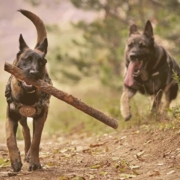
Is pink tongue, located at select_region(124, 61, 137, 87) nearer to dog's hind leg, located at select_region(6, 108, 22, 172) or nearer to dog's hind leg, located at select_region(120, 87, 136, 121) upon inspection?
dog's hind leg, located at select_region(120, 87, 136, 121)

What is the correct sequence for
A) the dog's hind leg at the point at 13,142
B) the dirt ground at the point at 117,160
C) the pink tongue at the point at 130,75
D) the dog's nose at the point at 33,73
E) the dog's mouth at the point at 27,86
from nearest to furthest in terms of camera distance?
the dirt ground at the point at 117,160 → the dog's nose at the point at 33,73 → the dog's mouth at the point at 27,86 → the dog's hind leg at the point at 13,142 → the pink tongue at the point at 130,75

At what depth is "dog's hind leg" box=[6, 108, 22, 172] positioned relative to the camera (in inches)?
206

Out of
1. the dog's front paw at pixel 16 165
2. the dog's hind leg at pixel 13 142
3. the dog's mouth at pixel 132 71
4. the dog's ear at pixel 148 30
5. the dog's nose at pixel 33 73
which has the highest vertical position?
the dog's ear at pixel 148 30

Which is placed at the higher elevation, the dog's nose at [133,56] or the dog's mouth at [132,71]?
the dog's nose at [133,56]

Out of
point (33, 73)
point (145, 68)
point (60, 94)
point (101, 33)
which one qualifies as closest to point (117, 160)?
point (60, 94)

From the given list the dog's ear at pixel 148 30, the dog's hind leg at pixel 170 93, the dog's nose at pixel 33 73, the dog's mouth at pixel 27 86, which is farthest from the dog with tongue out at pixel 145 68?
the dog's nose at pixel 33 73

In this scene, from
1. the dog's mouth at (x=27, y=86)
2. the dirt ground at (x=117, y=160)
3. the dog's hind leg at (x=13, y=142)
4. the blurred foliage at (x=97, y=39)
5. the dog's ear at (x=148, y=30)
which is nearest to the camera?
the dirt ground at (x=117, y=160)

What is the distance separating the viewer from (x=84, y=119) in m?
13.1

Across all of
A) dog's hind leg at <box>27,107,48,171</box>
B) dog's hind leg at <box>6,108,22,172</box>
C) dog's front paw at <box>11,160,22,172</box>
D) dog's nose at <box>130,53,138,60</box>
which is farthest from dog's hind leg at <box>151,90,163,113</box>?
dog's front paw at <box>11,160,22,172</box>

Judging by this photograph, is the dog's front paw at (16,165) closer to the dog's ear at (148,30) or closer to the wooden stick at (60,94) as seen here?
the wooden stick at (60,94)

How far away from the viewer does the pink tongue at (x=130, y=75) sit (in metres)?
7.57

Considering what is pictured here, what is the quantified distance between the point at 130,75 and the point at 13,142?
293 cm

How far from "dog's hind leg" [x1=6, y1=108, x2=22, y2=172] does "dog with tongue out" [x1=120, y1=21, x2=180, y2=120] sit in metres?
2.50

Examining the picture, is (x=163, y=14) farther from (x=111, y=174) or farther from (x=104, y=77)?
(x=111, y=174)
